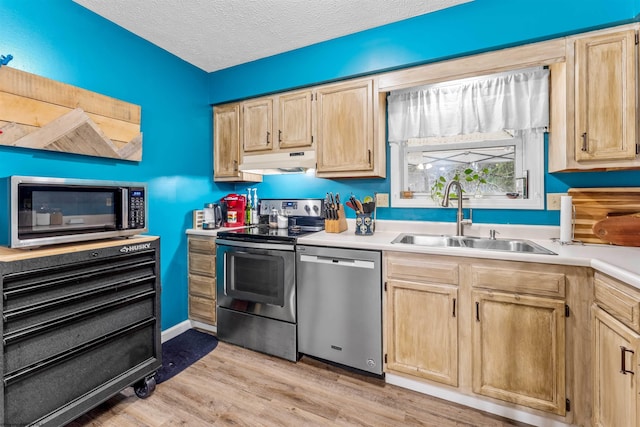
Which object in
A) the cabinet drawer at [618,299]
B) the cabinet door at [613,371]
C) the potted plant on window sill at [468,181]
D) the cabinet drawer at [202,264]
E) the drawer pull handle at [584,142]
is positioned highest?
the drawer pull handle at [584,142]

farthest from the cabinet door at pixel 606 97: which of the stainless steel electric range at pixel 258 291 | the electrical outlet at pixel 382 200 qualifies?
the stainless steel electric range at pixel 258 291

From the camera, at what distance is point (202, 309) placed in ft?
9.02

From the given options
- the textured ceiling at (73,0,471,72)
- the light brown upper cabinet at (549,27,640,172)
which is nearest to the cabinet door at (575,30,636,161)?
the light brown upper cabinet at (549,27,640,172)

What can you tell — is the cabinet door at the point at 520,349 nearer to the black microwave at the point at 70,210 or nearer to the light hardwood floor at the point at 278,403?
the light hardwood floor at the point at 278,403

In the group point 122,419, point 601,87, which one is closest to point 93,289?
point 122,419

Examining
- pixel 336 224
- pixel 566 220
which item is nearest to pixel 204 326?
pixel 336 224

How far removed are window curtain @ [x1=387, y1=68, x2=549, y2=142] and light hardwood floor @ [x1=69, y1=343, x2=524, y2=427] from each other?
1.94 meters

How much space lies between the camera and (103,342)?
1634 millimetres

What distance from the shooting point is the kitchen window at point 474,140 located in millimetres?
2078

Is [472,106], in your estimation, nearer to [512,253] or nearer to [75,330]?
[512,253]

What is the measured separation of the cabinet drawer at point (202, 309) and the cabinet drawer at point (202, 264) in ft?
0.85

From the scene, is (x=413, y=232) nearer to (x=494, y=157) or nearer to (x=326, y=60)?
(x=494, y=157)

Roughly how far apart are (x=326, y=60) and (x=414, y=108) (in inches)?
33.7

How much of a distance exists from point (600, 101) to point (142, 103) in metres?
3.20
